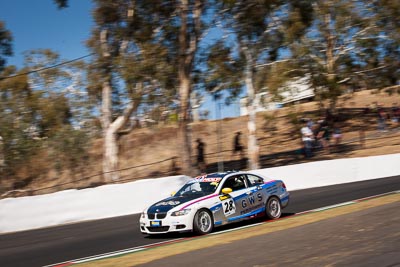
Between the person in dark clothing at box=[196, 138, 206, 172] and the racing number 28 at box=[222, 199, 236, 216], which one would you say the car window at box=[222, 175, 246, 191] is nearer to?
the racing number 28 at box=[222, 199, 236, 216]

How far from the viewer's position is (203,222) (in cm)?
1178

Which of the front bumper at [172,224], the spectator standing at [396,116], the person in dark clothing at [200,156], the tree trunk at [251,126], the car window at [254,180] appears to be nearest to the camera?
the front bumper at [172,224]

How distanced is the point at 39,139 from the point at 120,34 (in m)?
10.5

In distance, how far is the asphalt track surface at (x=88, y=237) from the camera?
10.9 meters

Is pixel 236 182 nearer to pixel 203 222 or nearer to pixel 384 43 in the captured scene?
pixel 203 222

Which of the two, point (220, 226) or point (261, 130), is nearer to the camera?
point (220, 226)

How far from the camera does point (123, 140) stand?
134ft

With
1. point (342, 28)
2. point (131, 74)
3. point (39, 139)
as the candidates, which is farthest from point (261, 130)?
point (131, 74)

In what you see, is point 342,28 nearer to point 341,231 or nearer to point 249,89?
point 249,89

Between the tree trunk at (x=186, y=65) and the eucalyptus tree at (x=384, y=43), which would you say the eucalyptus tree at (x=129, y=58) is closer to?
the tree trunk at (x=186, y=65)

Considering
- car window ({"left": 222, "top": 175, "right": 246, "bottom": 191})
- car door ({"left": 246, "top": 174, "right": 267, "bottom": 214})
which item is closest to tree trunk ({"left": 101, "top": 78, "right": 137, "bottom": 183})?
car door ({"left": 246, "top": 174, "right": 267, "bottom": 214})

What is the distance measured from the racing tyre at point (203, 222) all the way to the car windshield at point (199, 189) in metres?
0.53

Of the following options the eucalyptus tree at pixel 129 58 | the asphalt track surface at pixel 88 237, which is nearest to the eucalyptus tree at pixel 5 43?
the eucalyptus tree at pixel 129 58

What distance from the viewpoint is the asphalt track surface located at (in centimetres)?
1095
